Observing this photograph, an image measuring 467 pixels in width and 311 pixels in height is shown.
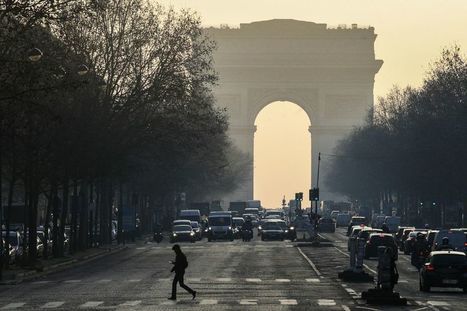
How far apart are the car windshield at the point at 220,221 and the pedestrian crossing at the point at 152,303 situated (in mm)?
81009

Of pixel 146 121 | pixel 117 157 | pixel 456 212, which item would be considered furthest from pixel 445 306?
pixel 456 212

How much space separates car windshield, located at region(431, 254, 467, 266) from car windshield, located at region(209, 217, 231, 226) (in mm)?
76354

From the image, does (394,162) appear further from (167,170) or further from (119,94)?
(119,94)

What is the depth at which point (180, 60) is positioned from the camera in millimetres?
102938

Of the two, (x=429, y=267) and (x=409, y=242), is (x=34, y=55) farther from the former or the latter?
(x=409, y=242)

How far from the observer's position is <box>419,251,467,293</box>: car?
53094mm

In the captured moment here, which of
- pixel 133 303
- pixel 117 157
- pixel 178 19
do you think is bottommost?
pixel 133 303

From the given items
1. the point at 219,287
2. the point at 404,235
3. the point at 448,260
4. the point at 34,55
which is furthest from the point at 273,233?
the point at 34,55

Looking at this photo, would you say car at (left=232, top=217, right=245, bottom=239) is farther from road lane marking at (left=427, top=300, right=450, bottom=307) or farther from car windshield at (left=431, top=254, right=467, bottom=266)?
road lane marking at (left=427, top=300, right=450, bottom=307)

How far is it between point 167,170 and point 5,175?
174ft

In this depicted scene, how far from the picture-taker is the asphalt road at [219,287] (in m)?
46.1

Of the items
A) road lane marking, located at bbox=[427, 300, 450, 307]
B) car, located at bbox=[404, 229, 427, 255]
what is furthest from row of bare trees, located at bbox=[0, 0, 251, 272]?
road lane marking, located at bbox=[427, 300, 450, 307]

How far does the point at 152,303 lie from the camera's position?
154ft

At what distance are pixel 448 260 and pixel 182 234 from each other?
6922 cm
